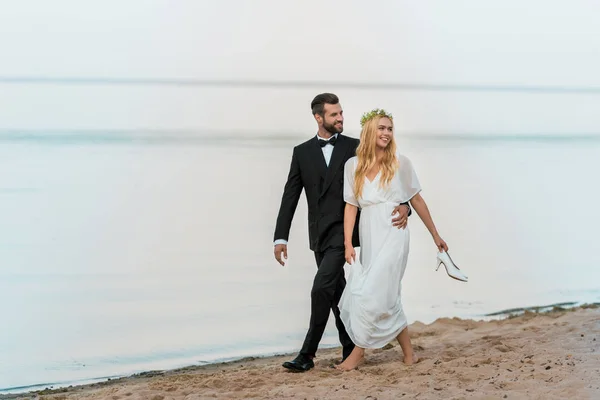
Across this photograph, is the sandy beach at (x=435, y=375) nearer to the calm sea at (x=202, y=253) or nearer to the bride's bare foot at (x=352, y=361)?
the bride's bare foot at (x=352, y=361)

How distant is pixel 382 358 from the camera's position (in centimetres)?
606

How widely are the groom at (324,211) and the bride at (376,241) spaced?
84mm

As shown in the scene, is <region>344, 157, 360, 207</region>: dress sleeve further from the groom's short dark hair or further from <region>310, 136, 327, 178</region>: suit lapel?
the groom's short dark hair

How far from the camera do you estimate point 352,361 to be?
18.7 ft

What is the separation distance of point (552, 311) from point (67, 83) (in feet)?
51.2

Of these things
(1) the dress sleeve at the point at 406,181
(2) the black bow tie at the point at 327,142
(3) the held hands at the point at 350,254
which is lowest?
(3) the held hands at the point at 350,254

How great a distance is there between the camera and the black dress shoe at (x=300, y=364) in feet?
18.7

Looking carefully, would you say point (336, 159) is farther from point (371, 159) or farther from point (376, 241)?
point (376, 241)

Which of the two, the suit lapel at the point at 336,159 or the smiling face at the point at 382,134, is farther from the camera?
the suit lapel at the point at 336,159

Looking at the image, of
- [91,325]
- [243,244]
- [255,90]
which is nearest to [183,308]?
[91,325]

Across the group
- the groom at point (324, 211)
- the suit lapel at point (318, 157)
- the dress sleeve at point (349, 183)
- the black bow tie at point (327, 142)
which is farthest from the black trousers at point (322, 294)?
the black bow tie at point (327, 142)

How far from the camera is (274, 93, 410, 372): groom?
5734mm

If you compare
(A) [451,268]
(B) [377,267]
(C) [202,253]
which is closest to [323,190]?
(B) [377,267]

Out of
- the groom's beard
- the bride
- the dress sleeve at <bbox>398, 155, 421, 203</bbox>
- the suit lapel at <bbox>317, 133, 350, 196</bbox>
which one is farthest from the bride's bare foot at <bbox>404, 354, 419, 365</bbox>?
the groom's beard
